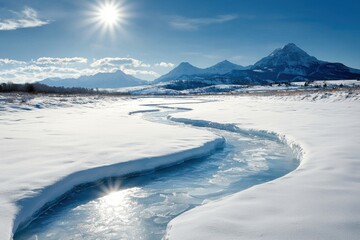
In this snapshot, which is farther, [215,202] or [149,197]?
[149,197]

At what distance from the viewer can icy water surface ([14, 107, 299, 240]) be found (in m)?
4.06

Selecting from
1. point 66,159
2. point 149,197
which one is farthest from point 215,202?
point 66,159

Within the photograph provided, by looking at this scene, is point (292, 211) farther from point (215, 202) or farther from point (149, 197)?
point (149, 197)

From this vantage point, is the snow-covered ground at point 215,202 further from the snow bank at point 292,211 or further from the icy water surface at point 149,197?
the icy water surface at point 149,197

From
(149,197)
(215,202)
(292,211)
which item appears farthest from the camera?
(149,197)

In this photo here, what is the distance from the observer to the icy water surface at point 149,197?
406cm

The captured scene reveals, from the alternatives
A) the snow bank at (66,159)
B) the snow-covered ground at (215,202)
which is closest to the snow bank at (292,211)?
the snow-covered ground at (215,202)

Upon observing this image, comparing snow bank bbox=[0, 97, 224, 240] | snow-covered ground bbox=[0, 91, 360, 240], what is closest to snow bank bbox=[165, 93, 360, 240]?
snow-covered ground bbox=[0, 91, 360, 240]

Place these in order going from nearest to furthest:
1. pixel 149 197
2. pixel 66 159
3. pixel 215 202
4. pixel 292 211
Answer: pixel 292 211 < pixel 215 202 < pixel 149 197 < pixel 66 159

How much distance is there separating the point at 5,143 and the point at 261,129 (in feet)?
32.2

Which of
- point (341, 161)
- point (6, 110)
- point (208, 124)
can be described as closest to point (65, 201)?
point (341, 161)

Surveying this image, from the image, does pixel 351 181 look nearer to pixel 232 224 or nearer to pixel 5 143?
pixel 232 224

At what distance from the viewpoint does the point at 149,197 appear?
5332 mm

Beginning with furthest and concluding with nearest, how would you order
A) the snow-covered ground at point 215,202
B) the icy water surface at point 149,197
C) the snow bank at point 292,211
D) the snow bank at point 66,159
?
the snow bank at point 66,159
the icy water surface at point 149,197
the snow-covered ground at point 215,202
the snow bank at point 292,211
